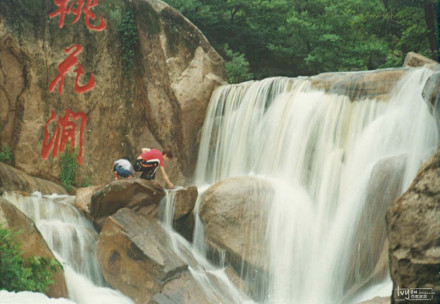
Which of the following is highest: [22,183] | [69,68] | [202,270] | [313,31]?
[313,31]

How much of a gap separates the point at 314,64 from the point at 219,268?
25.5ft

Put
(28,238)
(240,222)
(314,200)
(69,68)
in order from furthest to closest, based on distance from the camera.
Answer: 1. (69,68)
2. (314,200)
3. (240,222)
4. (28,238)

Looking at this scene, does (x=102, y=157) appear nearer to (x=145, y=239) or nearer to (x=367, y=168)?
(x=145, y=239)

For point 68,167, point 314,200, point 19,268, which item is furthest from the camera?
point 68,167

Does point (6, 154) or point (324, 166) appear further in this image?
point (6, 154)

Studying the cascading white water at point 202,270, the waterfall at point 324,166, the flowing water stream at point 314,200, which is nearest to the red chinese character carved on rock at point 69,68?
the flowing water stream at point 314,200

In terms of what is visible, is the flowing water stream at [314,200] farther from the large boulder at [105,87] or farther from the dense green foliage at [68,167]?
the large boulder at [105,87]

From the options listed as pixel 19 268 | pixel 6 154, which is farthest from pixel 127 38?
pixel 19 268

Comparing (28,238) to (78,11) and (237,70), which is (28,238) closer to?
(78,11)

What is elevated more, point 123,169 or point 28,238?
point 123,169

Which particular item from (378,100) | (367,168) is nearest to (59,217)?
(367,168)

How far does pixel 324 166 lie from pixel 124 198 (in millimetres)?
3105

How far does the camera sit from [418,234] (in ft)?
13.2

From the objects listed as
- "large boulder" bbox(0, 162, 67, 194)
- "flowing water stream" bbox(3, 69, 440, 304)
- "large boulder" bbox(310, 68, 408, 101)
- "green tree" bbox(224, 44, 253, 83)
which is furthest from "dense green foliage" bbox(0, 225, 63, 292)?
"green tree" bbox(224, 44, 253, 83)
